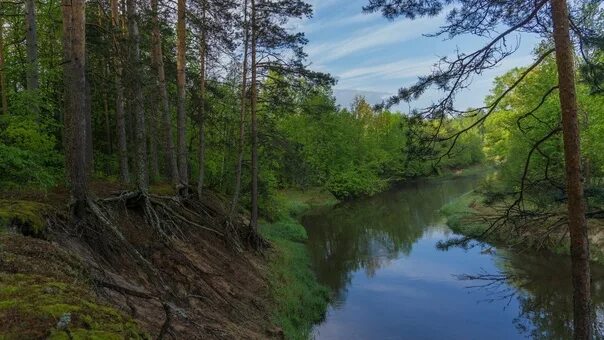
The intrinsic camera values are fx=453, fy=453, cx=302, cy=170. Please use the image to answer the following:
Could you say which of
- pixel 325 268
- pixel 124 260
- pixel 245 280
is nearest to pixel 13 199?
pixel 124 260

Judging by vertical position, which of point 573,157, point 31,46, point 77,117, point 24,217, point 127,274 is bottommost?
point 127,274

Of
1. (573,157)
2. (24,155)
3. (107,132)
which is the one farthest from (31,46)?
(573,157)

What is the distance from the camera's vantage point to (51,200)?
701cm

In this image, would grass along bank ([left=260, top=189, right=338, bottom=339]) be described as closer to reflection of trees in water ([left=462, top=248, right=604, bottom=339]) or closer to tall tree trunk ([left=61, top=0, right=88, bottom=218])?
reflection of trees in water ([left=462, top=248, right=604, bottom=339])

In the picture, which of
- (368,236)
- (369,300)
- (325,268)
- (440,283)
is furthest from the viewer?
(368,236)

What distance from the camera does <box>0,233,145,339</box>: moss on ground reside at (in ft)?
9.68

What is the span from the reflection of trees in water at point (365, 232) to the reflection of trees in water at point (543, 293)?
4692 mm

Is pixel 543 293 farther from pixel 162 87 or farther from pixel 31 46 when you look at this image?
pixel 31 46

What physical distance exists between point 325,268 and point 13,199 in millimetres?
12774

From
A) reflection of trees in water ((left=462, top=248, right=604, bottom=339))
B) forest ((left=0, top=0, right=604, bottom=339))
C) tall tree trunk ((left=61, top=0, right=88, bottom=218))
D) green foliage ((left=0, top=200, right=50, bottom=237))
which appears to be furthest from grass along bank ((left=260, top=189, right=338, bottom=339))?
green foliage ((left=0, top=200, right=50, bottom=237))

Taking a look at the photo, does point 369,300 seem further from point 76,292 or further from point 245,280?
point 76,292

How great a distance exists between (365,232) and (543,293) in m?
12.2

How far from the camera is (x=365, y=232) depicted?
25.7 metres

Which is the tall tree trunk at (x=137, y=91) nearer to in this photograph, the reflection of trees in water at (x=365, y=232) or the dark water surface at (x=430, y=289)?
the dark water surface at (x=430, y=289)
